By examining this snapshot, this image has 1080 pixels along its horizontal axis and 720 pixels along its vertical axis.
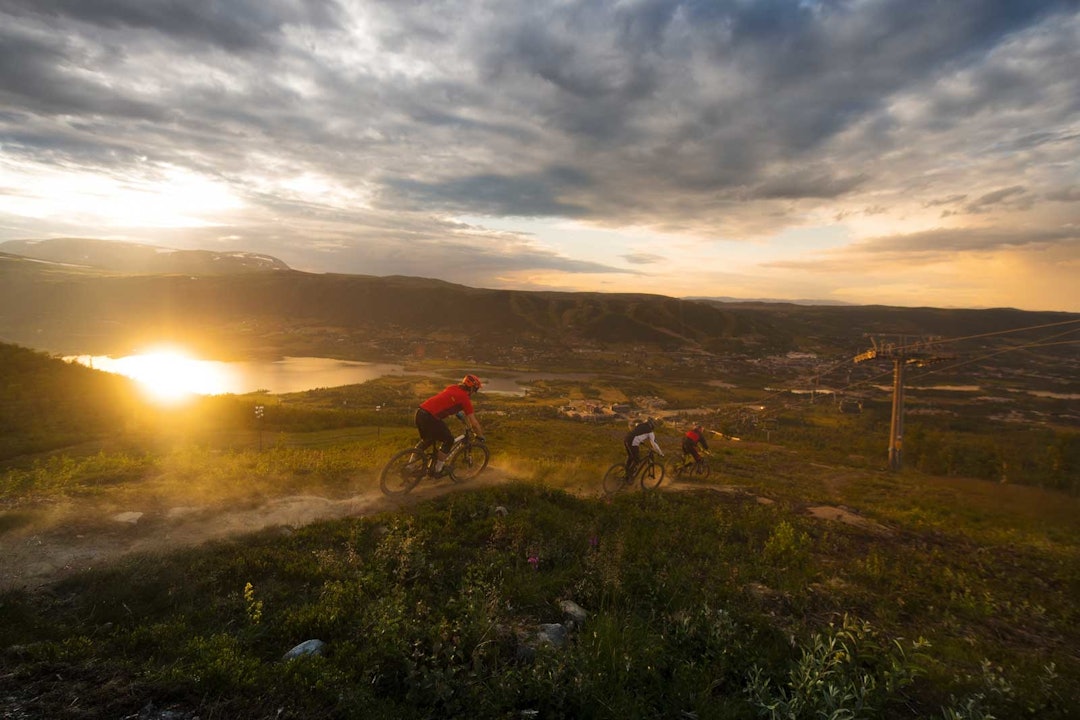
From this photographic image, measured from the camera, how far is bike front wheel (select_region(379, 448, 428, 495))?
13305mm

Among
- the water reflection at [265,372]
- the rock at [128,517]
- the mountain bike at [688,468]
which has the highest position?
the rock at [128,517]

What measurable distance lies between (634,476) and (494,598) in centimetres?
978

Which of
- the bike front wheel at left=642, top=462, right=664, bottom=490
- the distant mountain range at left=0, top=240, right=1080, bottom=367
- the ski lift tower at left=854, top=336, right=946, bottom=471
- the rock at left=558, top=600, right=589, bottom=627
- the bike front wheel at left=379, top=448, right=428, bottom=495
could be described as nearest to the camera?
the rock at left=558, top=600, right=589, bottom=627

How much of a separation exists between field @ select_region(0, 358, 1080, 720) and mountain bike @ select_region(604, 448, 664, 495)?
88cm

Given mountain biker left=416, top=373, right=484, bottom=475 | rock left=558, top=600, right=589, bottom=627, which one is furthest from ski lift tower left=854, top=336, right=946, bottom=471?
rock left=558, top=600, right=589, bottom=627

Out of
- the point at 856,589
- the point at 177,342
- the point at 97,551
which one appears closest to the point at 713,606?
the point at 856,589

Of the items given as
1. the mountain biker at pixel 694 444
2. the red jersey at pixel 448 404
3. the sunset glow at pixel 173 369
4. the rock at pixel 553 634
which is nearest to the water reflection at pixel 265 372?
the sunset glow at pixel 173 369

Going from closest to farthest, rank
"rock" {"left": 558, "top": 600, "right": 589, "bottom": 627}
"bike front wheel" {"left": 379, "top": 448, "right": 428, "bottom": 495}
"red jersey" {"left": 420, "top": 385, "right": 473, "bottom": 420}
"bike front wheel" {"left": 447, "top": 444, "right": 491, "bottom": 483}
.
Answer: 1. "rock" {"left": 558, "top": 600, "right": 589, "bottom": 627}
2. "red jersey" {"left": 420, "top": 385, "right": 473, "bottom": 420}
3. "bike front wheel" {"left": 379, "top": 448, "right": 428, "bottom": 495}
4. "bike front wheel" {"left": 447, "top": 444, "right": 491, "bottom": 483}

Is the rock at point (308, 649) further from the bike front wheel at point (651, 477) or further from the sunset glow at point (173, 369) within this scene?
the sunset glow at point (173, 369)

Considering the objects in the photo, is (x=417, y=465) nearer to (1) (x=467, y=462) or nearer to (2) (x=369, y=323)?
(1) (x=467, y=462)

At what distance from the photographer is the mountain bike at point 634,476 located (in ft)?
53.7

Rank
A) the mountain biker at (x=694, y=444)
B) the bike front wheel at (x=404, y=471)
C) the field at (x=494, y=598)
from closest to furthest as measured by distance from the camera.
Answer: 1. the field at (x=494, y=598)
2. the bike front wheel at (x=404, y=471)
3. the mountain biker at (x=694, y=444)

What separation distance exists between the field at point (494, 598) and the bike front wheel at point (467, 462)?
60cm

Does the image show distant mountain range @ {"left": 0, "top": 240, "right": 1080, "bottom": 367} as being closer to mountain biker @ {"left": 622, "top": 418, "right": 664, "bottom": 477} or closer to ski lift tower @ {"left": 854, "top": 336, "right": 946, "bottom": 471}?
ski lift tower @ {"left": 854, "top": 336, "right": 946, "bottom": 471}
